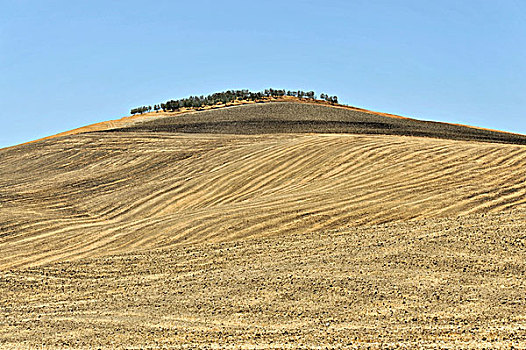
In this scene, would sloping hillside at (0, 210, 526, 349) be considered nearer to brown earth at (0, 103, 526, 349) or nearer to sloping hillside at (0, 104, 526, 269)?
brown earth at (0, 103, 526, 349)

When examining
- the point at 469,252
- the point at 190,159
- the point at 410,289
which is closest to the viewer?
the point at 410,289

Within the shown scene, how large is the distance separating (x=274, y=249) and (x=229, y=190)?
7288 mm

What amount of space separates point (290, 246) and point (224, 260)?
1.66 meters

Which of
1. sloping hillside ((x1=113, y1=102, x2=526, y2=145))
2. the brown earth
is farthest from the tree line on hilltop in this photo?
the brown earth

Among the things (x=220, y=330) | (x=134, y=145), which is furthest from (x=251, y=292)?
(x=134, y=145)

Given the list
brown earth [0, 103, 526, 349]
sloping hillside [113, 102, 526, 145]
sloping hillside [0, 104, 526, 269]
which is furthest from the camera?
sloping hillside [113, 102, 526, 145]

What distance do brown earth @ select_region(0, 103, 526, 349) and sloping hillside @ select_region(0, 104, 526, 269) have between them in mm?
83

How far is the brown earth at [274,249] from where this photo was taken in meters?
8.90

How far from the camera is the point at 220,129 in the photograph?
36844mm

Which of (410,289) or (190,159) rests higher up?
(190,159)

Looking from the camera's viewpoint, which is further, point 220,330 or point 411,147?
point 411,147

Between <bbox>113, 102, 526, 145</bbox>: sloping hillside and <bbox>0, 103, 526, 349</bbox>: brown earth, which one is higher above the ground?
<bbox>113, 102, 526, 145</bbox>: sloping hillside

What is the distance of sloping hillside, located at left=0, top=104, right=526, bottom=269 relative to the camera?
1566 centimetres

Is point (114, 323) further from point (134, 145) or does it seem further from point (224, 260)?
point (134, 145)
